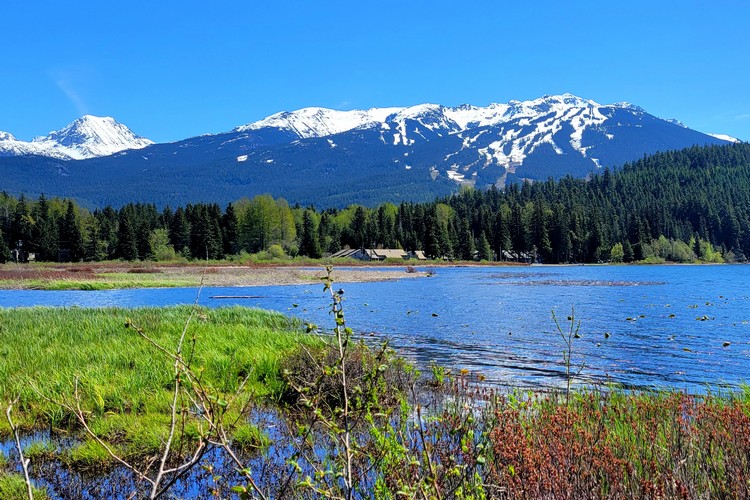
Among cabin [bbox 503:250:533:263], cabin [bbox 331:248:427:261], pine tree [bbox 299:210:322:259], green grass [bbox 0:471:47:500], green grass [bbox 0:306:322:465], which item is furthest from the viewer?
cabin [bbox 503:250:533:263]

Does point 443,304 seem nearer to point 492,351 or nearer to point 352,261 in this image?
point 492,351

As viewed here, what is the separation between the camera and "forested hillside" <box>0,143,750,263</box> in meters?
121

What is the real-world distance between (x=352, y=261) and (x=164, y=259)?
42373 millimetres

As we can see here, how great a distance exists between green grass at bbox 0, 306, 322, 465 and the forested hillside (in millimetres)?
106777

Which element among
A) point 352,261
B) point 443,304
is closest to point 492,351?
point 443,304

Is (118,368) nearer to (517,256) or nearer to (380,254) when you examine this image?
(380,254)

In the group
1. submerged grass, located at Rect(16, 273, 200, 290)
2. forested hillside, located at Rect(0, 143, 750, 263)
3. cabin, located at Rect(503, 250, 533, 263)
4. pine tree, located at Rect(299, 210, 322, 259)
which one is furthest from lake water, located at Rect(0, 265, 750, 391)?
cabin, located at Rect(503, 250, 533, 263)

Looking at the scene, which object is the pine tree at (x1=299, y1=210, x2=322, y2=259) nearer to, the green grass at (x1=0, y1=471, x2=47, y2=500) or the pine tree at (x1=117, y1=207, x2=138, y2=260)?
the pine tree at (x1=117, y1=207, x2=138, y2=260)

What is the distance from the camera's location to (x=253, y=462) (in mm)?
8438

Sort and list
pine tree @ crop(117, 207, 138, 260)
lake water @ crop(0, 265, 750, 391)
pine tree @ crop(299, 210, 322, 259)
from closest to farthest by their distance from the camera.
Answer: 1. lake water @ crop(0, 265, 750, 391)
2. pine tree @ crop(117, 207, 138, 260)
3. pine tree @ crop(299, 210, 322, 259)

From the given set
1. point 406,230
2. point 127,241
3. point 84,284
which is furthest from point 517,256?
point 84,284

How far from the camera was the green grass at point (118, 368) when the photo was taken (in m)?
9.80

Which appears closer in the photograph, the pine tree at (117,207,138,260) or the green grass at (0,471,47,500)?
the green grass at (0,471,47,500)

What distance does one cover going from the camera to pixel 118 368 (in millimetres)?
13250
